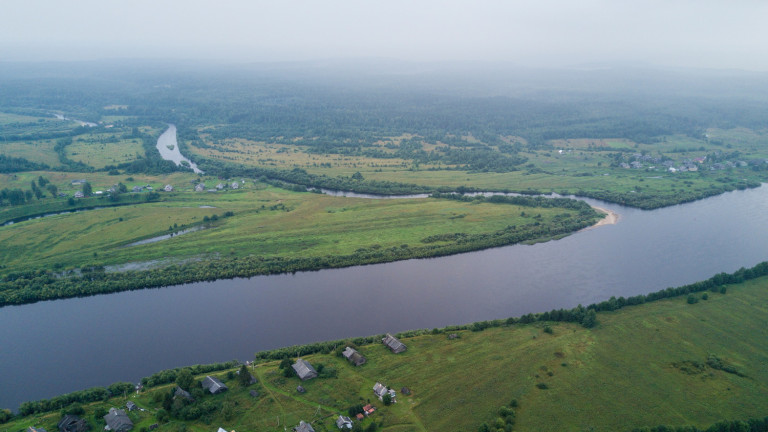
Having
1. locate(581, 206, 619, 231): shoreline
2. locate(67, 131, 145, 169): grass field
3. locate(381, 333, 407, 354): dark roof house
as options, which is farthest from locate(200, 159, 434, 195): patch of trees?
locate(381, 333, 407, 354): dark roof house

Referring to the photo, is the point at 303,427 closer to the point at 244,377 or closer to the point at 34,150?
the point at 244,377

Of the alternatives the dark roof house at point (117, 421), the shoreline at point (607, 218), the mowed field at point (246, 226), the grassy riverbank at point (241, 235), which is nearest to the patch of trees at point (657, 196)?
the shoreline at point (607, 218)

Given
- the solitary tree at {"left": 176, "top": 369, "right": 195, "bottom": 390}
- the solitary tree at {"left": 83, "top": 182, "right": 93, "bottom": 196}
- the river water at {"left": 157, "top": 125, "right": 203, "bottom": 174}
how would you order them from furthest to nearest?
1. the river water at {"left": 157, "top": 125, "right": 203, "bottom": 174}
2. the solitary tree at {"left": 83, "top": 182, "right": 93, "bottom": 196}
3. the solitary tree at {"left": 176, "top": 369, "right": 195, "bottom": 390}

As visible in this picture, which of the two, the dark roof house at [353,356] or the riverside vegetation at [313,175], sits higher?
the riverside vegetation at [313,175]

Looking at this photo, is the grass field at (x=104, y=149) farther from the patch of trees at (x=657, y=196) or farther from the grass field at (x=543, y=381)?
the patch of trees at (x=657, y=196)

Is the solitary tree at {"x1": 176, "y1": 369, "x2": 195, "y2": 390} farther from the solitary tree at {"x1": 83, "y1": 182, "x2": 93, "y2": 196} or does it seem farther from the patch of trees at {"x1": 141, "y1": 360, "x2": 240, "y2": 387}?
the solitary tree at {"x1": 83, "y1": 182, "x2": 93, "y2": 196}

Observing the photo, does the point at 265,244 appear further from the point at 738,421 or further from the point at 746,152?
the point at 746,152
